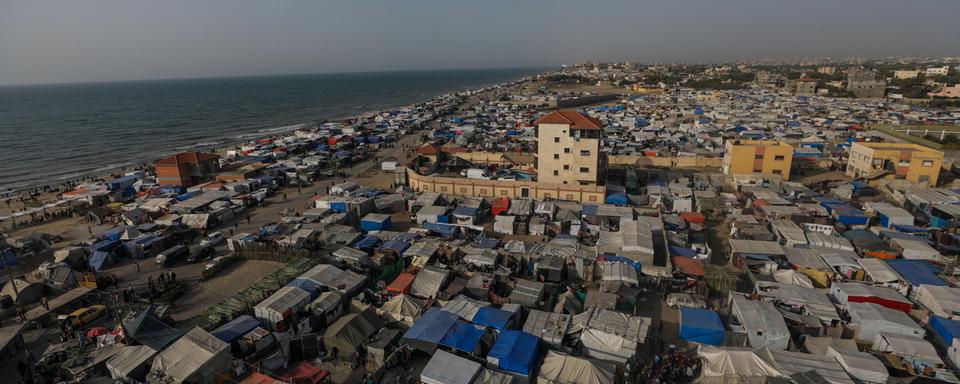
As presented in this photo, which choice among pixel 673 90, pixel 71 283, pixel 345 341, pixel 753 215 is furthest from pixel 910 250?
pixel 673 90

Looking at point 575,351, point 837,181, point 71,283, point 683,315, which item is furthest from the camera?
point 837,181

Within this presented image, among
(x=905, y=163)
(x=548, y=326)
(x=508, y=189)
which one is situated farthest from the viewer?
(x=905, y=163)

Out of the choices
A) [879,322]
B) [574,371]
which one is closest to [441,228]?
[574,371]

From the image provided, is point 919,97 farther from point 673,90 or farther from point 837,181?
point 837,181

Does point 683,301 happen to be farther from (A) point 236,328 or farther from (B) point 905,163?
(B) point 905,163

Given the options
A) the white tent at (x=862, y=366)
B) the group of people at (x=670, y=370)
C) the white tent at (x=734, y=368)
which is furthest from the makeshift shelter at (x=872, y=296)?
the group of people at (x=670, y=370)
